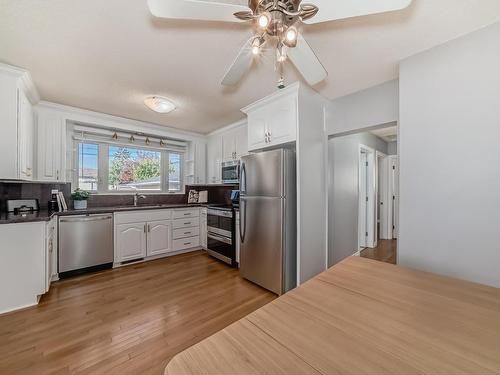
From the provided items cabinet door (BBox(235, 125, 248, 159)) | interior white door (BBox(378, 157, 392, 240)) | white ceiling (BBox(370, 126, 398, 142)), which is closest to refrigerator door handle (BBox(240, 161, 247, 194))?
cabinet door (BBox(235, 125, 248, 159))

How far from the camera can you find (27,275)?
2043mm

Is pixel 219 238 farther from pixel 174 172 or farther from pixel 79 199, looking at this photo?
pixel 79 199

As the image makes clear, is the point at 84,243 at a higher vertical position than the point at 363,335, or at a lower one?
lower

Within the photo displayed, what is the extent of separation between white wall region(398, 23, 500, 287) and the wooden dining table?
0.88m

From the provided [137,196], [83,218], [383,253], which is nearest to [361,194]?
[383,253]

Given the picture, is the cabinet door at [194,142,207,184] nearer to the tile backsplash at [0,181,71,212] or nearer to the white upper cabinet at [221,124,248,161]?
the white upper cabinet at [221,124,248,161]

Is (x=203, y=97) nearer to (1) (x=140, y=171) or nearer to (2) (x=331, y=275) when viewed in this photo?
(1) (x=140, y=171)

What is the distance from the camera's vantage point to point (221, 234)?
3289mm

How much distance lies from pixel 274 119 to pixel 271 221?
1.23 meters

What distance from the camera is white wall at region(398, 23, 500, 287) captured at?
144 centimetres

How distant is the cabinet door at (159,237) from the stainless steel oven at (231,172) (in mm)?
1251

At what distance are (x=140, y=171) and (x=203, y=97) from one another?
84.2 inches

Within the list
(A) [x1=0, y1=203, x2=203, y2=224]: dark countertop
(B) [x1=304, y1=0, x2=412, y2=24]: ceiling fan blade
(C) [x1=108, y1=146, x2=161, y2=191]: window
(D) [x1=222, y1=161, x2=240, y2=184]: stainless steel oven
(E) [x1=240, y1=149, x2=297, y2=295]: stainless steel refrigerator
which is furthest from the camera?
(C) [x1=108, y1=146, x2=161, y2=191]: window

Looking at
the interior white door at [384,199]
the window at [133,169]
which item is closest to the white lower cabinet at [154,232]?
the window at [133,169]
